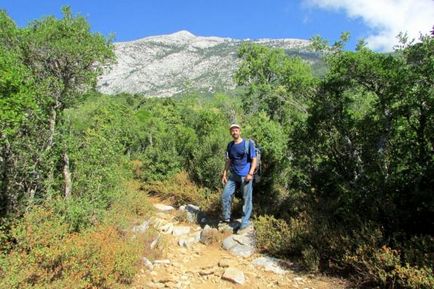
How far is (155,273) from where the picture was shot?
6.28 metres

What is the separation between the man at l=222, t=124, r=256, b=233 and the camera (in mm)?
7707

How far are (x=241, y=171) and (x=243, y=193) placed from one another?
17.3 inches

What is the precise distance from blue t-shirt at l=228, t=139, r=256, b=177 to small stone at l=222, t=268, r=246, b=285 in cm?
218

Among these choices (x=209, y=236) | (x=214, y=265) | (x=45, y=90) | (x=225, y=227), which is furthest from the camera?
(x=225, y=227)

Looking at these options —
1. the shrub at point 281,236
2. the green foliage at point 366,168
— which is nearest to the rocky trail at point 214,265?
the shrub at point 281,236

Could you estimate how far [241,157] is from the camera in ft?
25.7

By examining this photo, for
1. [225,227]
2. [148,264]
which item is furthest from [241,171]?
[148,264]

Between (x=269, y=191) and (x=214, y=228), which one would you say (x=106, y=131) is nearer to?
(x=214, y=228)

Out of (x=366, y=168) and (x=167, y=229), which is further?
(x=167, y=229)

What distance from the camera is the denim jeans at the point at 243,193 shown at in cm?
772

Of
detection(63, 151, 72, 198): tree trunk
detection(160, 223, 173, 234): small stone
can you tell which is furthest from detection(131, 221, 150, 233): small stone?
detection(63, 151, 72, 198): tree trunk

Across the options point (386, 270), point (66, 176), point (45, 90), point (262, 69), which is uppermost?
point (262, 69)

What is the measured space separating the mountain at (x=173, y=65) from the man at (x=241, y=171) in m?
95.0

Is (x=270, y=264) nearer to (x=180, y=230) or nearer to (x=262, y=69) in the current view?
(x=180, y=230)
